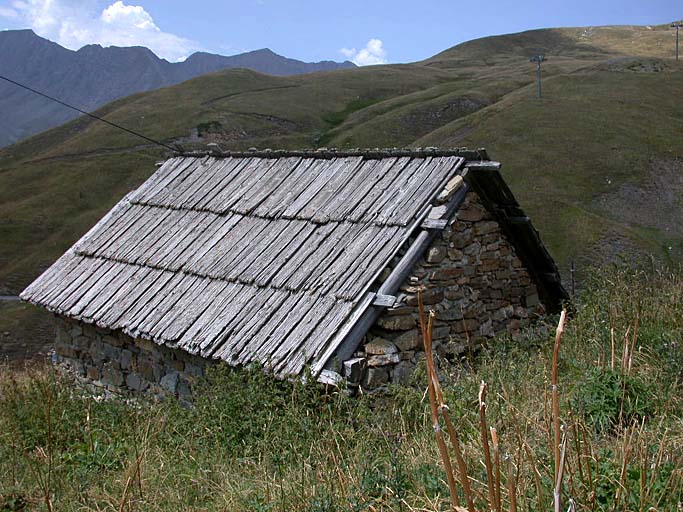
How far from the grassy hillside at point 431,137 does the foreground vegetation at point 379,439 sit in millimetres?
14008

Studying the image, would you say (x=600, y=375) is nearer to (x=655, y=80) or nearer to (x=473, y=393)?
(x=473, y=393)

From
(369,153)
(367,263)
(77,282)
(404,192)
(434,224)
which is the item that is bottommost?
(77,282)

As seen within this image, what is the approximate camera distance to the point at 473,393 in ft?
15.2

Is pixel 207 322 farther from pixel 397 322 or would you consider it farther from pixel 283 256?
pixel 397 322

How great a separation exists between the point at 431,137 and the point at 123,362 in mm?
27073

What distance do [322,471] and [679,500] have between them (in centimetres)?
180

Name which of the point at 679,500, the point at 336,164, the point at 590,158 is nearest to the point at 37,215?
the point at 590,158

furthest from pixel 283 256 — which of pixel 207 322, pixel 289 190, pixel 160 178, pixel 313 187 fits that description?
pixel 160 178

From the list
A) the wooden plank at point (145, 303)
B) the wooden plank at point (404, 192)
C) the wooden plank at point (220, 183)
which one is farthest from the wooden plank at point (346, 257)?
the wooden plank at point (220, 183)

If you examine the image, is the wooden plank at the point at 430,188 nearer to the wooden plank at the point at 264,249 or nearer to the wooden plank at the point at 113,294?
the wooden plank at the point at 264,249

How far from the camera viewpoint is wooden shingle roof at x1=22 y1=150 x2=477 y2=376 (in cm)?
638

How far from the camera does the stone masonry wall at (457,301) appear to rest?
615 centimetres

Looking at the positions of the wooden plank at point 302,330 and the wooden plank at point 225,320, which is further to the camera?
the wooden plank at point 225,320

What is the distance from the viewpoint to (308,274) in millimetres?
6816
